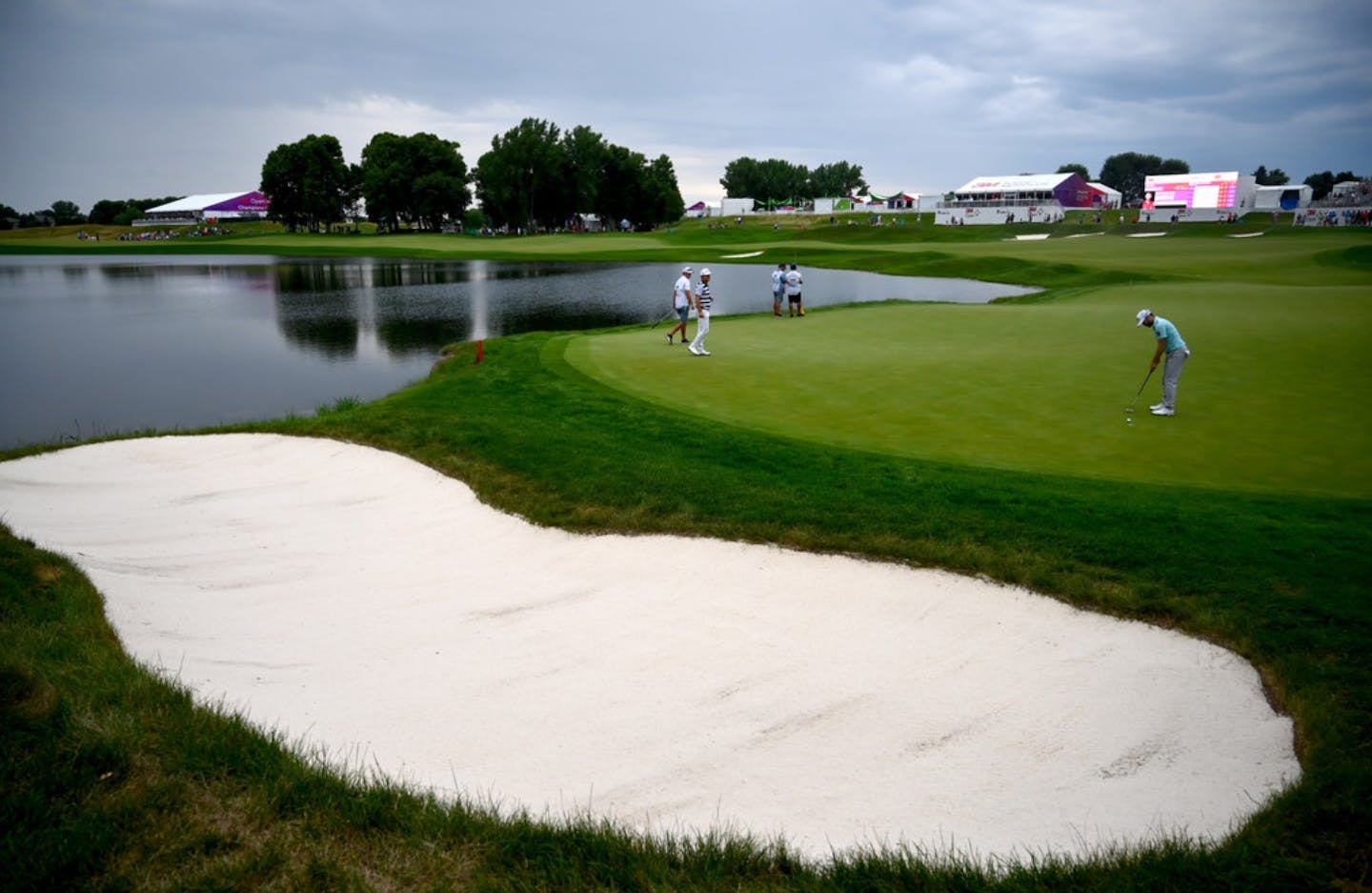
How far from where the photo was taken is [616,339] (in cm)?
2520

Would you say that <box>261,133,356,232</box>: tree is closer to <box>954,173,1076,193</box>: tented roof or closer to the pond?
the pond

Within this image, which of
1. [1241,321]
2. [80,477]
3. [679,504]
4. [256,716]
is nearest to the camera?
[256,716]

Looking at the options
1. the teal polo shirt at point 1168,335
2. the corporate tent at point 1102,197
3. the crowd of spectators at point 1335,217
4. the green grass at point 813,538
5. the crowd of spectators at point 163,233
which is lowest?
the green grass at point 813,538

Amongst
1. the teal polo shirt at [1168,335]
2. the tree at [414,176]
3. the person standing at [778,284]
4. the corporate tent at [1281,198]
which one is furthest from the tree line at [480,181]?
the teal polo shirt at [1168,335]

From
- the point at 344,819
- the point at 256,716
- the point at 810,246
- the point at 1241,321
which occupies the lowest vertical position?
the point at 256,716

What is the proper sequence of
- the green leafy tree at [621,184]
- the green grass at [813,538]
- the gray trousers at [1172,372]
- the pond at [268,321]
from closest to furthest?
the green grass at [813,538] → the gray trousers at [1172,372] → the pond at [268,321] → the green leafy tree at [621,184]

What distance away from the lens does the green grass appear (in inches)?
166

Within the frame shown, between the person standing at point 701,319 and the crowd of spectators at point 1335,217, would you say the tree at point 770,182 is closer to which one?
the crowd of spectators at point 1335,217

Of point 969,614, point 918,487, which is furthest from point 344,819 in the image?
point 918,487

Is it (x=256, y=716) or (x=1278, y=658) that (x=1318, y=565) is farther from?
(x=256, y=716)

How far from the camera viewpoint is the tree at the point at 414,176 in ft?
382

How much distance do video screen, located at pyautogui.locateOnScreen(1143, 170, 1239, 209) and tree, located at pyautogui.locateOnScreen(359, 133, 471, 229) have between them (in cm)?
9540

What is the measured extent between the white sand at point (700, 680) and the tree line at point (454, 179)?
116 metres

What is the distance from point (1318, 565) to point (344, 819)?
9.32 metres
